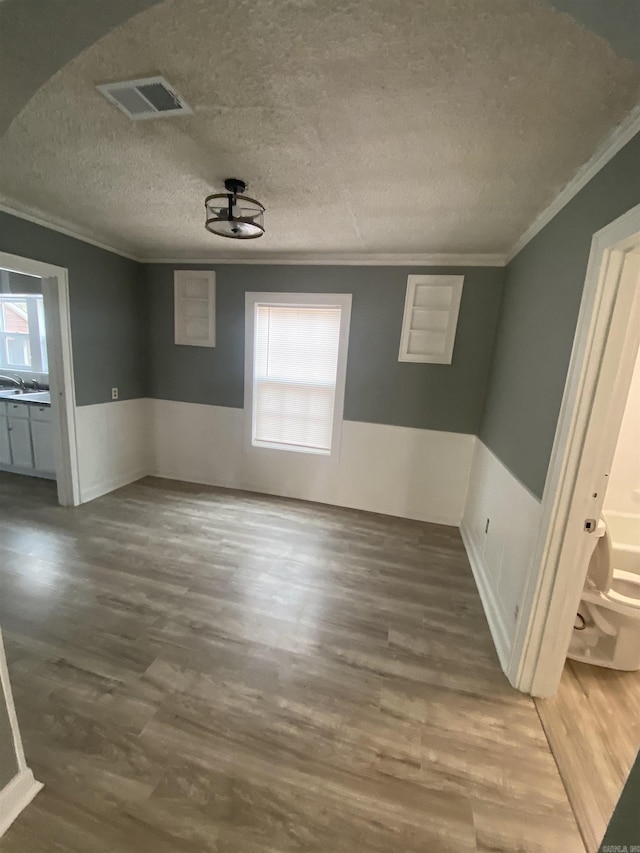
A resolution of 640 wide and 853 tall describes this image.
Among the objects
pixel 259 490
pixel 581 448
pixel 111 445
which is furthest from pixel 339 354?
pixel 111 445

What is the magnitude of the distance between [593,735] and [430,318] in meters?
2.83

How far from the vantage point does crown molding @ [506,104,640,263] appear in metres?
1.18

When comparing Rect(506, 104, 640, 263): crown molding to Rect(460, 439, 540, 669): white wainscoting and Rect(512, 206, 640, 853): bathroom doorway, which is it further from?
Rect(460, 439, 540, 669): white wainscoting

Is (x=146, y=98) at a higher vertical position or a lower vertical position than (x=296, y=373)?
higher

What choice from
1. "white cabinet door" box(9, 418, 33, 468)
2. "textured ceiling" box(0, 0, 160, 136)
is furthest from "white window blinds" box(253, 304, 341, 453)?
"textured ceiling" box(0, 0, 160, 136)

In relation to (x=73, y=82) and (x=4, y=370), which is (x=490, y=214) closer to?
(x=73, y=82)

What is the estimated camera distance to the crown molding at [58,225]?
244 cm

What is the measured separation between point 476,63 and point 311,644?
249 cm

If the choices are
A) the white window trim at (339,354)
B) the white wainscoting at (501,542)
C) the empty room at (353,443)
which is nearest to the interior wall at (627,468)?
the empty room at (353,443)

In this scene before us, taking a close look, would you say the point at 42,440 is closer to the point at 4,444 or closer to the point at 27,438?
the point at 27,438

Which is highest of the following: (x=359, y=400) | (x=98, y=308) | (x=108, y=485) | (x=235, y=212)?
(x=235, y=212)

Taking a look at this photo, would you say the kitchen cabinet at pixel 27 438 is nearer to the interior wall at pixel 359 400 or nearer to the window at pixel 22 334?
the window at pixel 22 334

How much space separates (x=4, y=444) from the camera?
3766 millimetres

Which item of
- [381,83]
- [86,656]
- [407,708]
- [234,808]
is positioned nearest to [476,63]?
[381,83]
